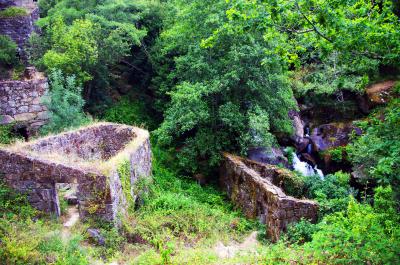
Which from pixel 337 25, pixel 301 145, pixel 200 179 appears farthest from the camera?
pixel 301 145

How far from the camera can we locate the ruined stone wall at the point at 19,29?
19.9 metres

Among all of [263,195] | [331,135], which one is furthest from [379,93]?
[263,195]

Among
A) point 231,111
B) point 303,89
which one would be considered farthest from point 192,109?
point 303,89

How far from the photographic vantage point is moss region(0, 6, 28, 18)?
2003 centimetres

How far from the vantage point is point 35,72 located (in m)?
17.6

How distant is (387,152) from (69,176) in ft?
23.5

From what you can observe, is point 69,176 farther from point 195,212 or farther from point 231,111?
point 231,111

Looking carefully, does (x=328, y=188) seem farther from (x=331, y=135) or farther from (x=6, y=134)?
(x=6, y=134)

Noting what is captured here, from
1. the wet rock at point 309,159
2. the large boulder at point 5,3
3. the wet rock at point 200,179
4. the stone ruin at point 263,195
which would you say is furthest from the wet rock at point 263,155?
the large boulder at point 5,3

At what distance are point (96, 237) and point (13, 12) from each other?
47.4ft

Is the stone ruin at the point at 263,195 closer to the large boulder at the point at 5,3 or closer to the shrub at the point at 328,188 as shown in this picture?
the shrub at the point at 328,188

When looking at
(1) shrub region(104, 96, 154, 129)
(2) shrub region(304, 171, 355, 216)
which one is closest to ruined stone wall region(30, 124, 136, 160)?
(1) shrub region(104, 96, 154, 129)

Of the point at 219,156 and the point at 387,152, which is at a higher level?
the point at 387,152

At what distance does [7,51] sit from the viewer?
1852cm
